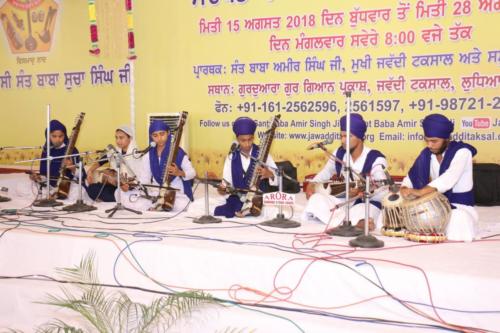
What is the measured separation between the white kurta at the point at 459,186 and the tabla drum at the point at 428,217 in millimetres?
68

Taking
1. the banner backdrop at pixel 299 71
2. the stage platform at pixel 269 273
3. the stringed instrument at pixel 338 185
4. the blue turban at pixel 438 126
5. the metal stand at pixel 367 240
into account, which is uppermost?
the banner backdrop at pixel 299 71

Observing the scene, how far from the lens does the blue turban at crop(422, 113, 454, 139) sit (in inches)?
149

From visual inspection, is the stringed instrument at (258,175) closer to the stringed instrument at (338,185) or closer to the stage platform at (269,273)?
the stage platform at (269,273)

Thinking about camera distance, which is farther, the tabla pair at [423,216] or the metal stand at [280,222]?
the metal stand at [280,222]

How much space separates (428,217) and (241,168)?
1.77 m

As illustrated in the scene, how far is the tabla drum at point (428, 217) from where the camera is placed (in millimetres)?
3572

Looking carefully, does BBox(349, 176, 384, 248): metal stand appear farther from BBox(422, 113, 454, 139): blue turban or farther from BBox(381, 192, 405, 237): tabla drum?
BBox(422, 113, 454, 139): blue turban

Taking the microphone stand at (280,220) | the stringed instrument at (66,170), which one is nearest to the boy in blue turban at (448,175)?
the microphone stand at (280,220)

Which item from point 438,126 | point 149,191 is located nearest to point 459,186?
point 438,126

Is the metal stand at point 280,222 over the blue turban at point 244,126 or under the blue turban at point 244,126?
under

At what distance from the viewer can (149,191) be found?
5.38 m

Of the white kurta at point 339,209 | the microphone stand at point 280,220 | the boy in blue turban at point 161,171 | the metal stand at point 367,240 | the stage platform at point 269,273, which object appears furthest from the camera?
the boy in blue turban at point 161,171

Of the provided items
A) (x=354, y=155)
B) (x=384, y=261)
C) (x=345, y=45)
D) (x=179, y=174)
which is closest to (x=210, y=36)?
(x=345, y=45)

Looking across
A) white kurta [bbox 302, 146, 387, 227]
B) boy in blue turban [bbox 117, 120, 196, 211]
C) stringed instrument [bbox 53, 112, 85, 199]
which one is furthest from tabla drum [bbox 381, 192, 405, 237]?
stringed instrument [bbox 53, 112, 85, 199]
